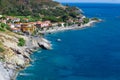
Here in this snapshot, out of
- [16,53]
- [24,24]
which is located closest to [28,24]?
[24,24]

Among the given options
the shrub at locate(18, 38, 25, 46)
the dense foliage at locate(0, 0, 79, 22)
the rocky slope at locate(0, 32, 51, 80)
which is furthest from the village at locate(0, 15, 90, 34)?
the shrub at locate(18, 38, 25, 46)

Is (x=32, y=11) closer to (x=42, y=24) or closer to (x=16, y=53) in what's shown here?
(x=42, y=24)

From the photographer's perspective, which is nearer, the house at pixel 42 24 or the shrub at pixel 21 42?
the shrub at pixel 21 42

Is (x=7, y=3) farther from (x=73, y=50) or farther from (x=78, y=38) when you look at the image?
(x=73, y=50)

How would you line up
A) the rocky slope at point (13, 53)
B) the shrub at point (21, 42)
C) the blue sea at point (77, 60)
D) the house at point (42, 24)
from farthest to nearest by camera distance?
the house at point (42, 24)
the shrub at point (21, 42)
the blue sea at point (77, 60)
the rocky slope at point (13, 53)

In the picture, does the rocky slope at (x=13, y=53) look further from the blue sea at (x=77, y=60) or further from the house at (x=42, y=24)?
the house at (x=42, y=24)

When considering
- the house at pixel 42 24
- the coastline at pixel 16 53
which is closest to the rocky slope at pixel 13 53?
the coastline at pixel 16 53

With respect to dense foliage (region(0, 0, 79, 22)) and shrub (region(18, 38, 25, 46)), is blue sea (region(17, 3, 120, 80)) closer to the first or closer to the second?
shrub (region(18, 38, 25, 46))
